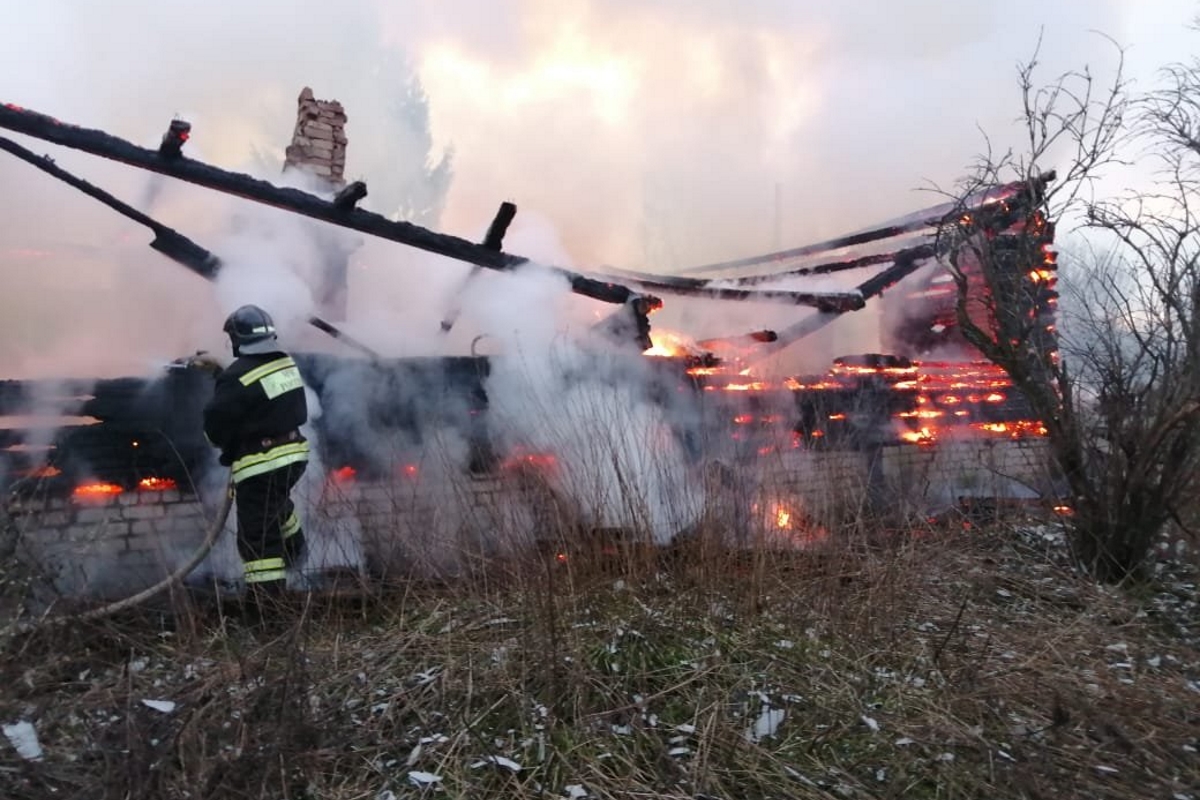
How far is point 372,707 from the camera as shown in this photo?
128 inches

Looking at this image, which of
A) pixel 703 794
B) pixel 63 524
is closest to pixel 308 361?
pixel 63 524

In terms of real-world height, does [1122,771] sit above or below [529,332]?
below

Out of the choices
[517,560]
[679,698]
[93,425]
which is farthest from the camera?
[93,425]

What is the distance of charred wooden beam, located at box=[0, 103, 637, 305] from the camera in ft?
16.8

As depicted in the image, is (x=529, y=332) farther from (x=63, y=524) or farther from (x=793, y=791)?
(x=793, y=791)

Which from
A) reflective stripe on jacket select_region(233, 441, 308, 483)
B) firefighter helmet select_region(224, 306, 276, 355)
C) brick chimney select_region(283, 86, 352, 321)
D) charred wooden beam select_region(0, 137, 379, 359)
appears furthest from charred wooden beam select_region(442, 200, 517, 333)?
reflective stripe on jacket select_region(233, 441, 308, 483)

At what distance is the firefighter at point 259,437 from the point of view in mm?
4414

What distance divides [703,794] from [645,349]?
4637 millimetres

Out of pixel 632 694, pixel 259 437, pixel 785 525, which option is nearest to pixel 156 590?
pixel 259 437

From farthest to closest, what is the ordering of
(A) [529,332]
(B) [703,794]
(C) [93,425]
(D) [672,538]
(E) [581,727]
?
(A) [529,332]
(C) [93,425]
(D) [672,538]
(E) [581,727]
(B) [703,794]

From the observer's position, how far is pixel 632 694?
331 cm

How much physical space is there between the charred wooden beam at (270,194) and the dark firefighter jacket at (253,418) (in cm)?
161

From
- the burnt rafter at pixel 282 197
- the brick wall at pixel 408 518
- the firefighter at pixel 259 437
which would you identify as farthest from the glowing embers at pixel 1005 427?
the firefighter at pixel 259 437

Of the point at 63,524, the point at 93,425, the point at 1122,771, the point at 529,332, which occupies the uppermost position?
the point at 529,332
